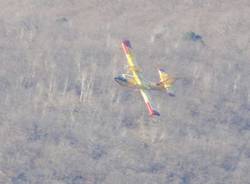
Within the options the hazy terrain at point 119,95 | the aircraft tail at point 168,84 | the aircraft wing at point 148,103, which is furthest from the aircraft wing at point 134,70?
the hazy terrain at point 119,95

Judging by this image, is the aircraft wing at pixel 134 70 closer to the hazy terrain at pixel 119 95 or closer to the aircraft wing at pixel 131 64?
the aircraft wing at pixel 131 64

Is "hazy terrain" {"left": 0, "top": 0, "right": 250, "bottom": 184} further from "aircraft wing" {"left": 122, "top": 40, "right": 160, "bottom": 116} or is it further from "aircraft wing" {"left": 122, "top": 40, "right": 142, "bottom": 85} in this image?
"aircraft wing" {"left": 122, "top": 40, "right": 142, "bottom": 85}

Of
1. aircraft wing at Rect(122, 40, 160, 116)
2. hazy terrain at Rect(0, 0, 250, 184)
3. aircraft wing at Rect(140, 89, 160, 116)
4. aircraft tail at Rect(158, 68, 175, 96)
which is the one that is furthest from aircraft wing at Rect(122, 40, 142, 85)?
hazy terrain at Rect(0, 0, 250, 184)

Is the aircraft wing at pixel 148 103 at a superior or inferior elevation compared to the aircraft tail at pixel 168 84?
inferior

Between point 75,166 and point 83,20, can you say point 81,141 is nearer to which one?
point 75,166

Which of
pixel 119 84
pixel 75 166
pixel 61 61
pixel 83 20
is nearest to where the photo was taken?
pixel 75 166

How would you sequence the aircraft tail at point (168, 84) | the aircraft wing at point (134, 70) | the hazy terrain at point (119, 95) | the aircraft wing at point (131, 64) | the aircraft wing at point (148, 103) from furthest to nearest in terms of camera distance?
1. the aircraft wing at point (131, 64)
2. the aircraft tail at point (168, 84)
3. the aircraft wing at point (134, 70)
4. the aircraft wing at point (148, 103)
5. the hazy terrain at point (119, 95)

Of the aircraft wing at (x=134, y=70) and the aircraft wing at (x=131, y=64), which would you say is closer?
the aircraft wing at (x=134, y=70)

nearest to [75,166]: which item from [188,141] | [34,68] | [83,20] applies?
[188,141]
